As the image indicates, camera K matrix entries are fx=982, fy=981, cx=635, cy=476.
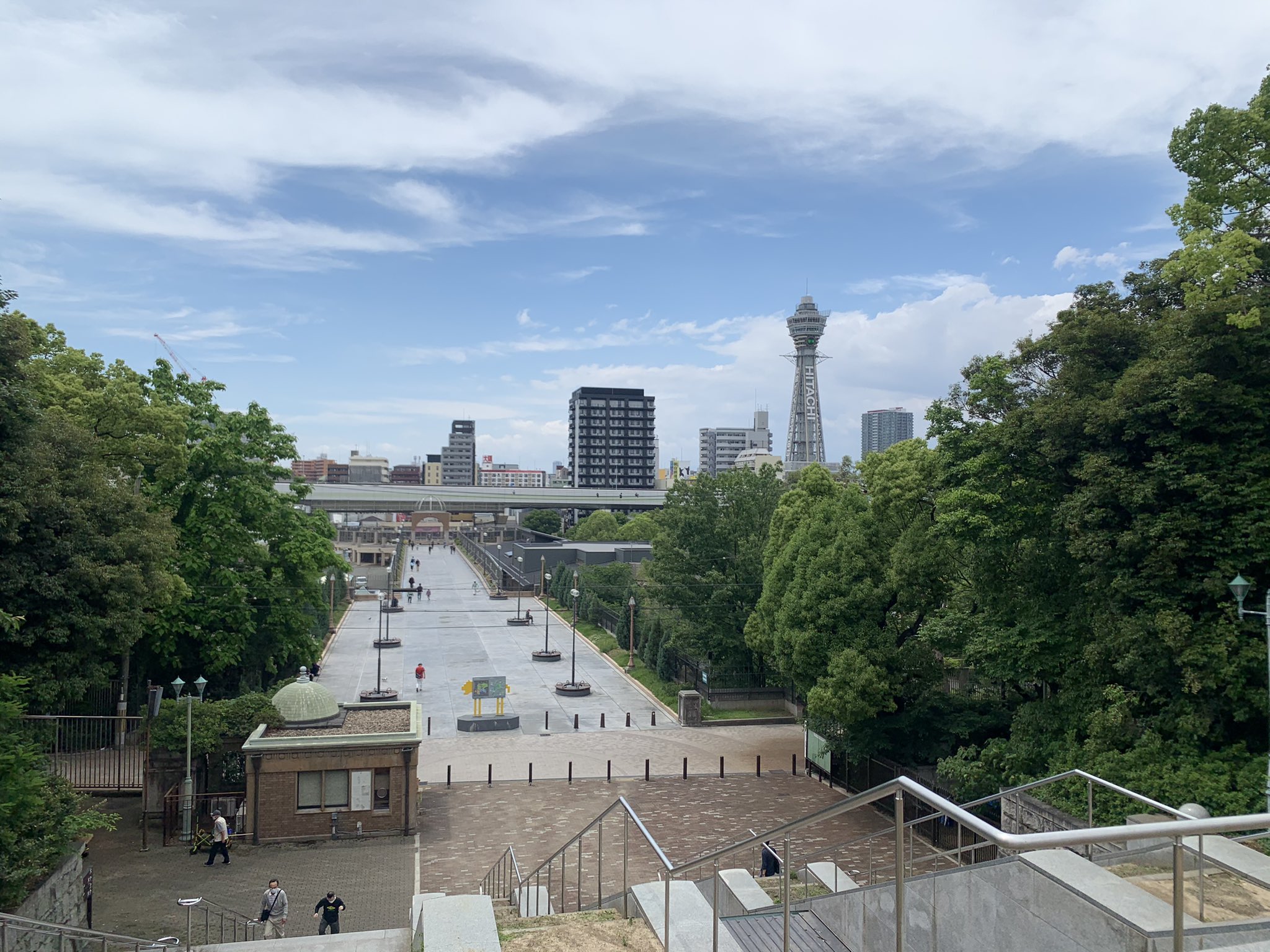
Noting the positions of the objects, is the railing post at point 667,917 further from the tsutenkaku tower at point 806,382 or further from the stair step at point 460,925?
the tsutenkaku tower at point 806,382

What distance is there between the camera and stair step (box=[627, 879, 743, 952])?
8258mm

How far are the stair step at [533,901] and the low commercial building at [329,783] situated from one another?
7.71 metres

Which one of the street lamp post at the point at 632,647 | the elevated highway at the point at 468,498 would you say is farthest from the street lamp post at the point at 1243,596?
the elevated highway at the point at 468,498

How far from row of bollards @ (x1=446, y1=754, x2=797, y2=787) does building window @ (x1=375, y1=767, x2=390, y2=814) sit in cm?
429

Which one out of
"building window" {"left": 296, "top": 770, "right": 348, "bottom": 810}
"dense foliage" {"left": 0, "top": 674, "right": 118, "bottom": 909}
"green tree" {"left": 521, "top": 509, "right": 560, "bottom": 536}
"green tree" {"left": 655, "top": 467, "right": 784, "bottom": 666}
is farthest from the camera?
"green tree" {"left": 521, "top": 509, "right": 560, "bottom": 536}

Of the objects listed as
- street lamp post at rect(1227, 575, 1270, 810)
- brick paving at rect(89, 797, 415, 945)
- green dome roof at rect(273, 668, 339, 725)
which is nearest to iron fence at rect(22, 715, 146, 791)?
brick paving at rect(89, 797, 415, 945)

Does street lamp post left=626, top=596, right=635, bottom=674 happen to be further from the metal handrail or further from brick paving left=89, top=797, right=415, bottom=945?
the metal handrail

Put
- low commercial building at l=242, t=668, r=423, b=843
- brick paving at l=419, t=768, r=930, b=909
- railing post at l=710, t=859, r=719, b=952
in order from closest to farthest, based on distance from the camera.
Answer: railing post at l=710, t=859, r=719, b=952 < brick paving at l=419, t=768, r=930, b=909 < low commercial building at l=242, t=668, r=423, b=843

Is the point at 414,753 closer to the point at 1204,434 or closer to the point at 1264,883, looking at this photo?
the point at 1204,434

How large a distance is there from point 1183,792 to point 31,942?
1690 centimetres

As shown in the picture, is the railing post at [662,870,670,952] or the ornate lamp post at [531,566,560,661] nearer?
the railing post at [662,870,670,952]

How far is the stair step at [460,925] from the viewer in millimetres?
8398

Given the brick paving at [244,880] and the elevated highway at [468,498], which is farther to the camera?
the elevated highway at [468,498]

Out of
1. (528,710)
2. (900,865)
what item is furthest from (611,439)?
(900,865)
